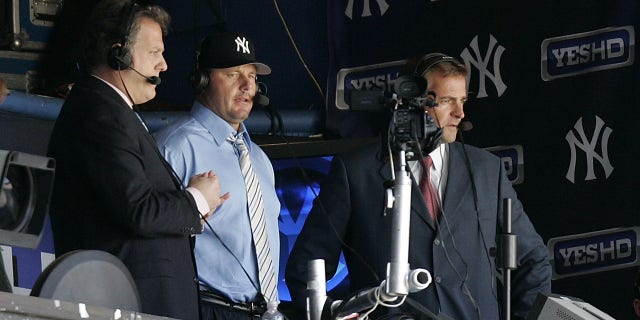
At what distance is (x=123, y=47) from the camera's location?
363 centimetres

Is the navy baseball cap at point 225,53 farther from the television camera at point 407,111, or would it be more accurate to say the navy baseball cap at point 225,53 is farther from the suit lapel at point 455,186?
the television camera at point 407,111

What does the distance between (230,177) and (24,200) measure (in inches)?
76.8

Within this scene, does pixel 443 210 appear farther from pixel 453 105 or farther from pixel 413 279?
pixel 413 279

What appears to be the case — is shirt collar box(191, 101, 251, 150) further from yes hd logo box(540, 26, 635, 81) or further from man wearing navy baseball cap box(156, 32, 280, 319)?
yes hd logo box(540, 26, 635, 81)

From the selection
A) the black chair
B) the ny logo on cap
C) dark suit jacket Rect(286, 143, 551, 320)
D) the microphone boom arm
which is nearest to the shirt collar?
the ny logo on cap

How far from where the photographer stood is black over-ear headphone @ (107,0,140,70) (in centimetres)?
360

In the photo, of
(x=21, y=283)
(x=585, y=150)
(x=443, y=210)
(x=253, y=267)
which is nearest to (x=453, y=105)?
(x=443, y=210)

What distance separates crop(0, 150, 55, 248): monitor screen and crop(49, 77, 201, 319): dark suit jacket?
1110mm

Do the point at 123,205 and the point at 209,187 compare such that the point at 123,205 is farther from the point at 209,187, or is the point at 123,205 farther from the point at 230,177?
the point at 230,177

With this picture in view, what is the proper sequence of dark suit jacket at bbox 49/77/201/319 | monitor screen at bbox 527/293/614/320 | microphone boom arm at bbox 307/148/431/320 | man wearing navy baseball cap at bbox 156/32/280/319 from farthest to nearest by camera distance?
man wearing navy baseball cap at bbox 156/32/280/319 < dark suit jacket at bbox 49/77/201/319 < monitor screen at bbox 527/293/614/320 < microphone boom arm at bbox 307/148/431/320

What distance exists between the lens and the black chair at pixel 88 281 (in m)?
2.33

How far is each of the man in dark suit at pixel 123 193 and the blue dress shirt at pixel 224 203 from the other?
0.42 metres

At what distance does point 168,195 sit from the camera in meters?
3.48

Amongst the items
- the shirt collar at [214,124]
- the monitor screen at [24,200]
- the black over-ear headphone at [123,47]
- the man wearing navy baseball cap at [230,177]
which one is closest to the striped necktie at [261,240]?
the man wearing navy baseball cap at [230,177]
